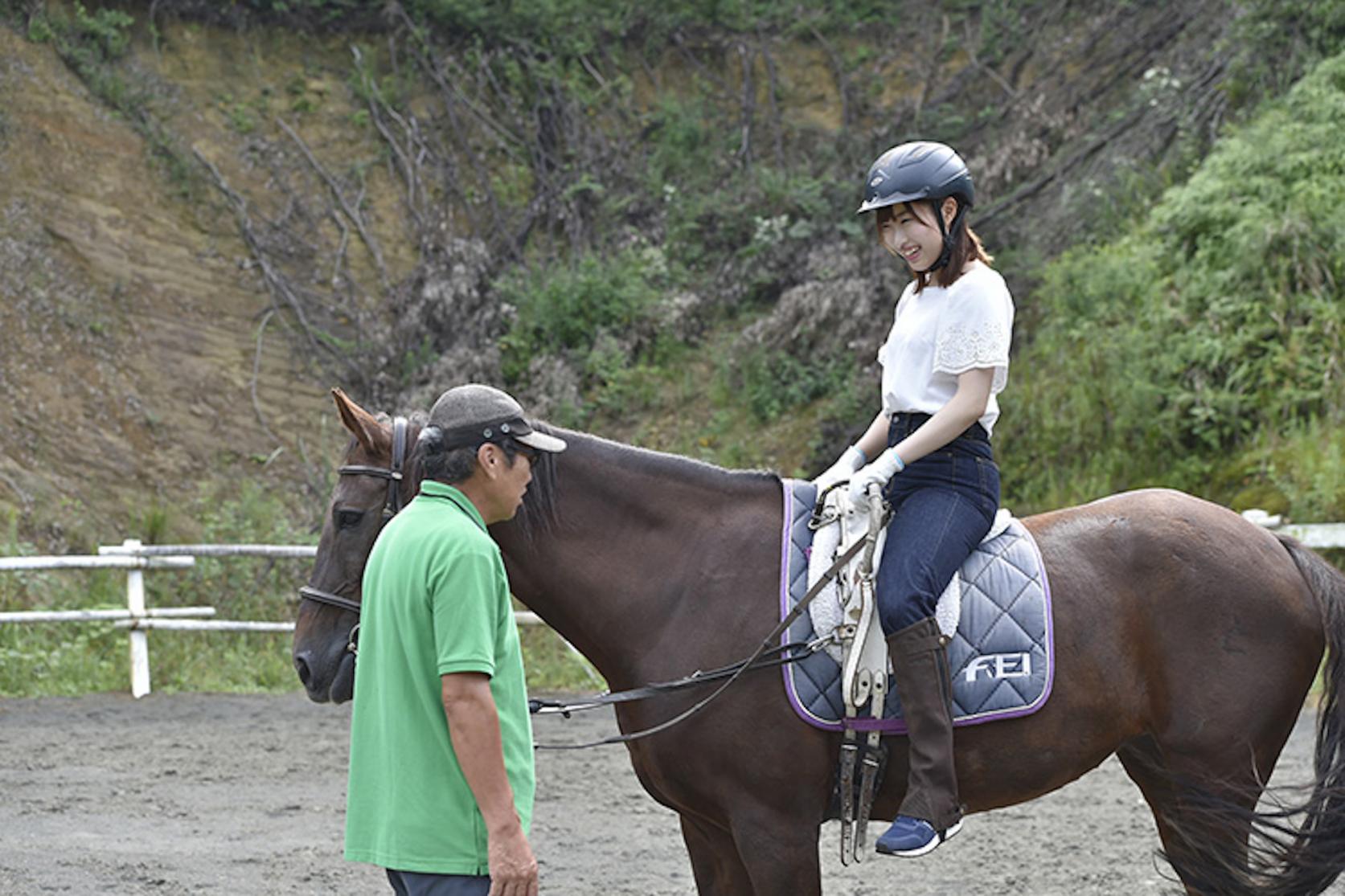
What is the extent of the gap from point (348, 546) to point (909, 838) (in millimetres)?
1810

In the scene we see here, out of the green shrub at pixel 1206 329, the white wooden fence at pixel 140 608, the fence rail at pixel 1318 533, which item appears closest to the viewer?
the fence rail at pixel 1318 533

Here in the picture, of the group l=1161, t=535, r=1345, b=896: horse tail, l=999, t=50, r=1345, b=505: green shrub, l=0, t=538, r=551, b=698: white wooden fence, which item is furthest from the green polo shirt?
l=999, t=50, r=1345, b=505: green shrub

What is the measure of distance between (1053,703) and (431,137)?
1537cm

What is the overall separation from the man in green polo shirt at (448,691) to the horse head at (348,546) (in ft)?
3.53

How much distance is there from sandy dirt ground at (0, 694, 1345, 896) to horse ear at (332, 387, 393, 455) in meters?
2.66

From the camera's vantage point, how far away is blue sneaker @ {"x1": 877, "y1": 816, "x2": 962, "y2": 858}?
3.88 metres

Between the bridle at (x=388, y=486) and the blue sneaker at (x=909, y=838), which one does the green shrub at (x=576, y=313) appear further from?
the blue sneaker at (x=909, y=838)

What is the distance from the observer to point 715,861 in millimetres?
4254

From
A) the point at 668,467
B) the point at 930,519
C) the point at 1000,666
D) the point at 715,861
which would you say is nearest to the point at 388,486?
the point at 668,467

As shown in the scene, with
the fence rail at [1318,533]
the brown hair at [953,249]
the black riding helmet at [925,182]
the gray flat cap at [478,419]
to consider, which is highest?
the black riding helmet at [925,182]

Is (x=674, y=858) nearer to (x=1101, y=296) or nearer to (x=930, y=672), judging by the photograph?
(x=930, y=672)

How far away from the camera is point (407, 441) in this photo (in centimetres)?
419

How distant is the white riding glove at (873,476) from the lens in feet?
13.2

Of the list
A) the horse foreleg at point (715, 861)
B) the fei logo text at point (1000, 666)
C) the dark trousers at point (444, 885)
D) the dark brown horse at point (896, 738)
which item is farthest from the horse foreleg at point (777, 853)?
the dark trousers at point (444, 885)
